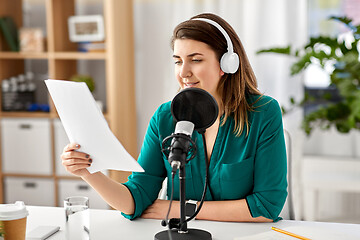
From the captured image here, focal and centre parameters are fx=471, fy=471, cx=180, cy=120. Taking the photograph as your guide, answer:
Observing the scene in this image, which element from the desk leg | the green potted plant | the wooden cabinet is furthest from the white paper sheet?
the desk leg

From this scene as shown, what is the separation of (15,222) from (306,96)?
208 cm

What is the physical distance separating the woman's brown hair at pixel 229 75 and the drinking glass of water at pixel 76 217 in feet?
1.96

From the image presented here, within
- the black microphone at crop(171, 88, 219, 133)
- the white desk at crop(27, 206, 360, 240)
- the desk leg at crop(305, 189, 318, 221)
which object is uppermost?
the black microphone at crop(171, 88, 219, 133)

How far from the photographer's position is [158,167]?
161 cm

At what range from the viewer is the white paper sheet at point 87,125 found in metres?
1.17

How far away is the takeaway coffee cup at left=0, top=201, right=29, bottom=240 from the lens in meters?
1.13

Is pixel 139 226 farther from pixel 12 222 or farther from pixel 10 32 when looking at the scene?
pixel 10 32

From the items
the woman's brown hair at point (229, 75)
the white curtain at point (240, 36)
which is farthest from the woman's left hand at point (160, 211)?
the white curtain at point (240, 36)

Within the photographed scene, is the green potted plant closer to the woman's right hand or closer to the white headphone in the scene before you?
the white headphone

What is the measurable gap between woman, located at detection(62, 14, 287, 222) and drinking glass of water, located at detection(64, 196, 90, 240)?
0.57 feet

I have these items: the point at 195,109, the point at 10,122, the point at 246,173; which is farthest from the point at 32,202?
the point at 195,109

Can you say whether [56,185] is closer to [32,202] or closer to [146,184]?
[32,202]

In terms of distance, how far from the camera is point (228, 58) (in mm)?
1482

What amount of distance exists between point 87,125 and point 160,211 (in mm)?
402
